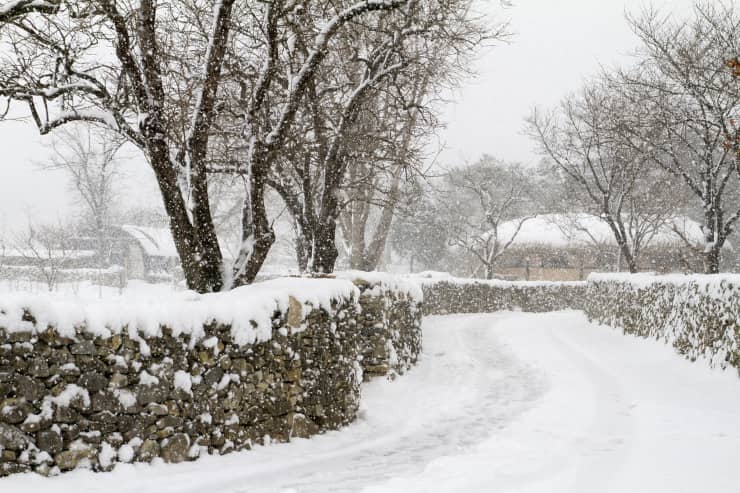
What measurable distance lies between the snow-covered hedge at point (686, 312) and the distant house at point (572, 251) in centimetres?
1749

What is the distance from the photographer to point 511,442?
19.4 feet

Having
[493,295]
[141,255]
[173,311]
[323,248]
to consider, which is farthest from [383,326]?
[141,255]

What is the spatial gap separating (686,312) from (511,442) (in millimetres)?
6540

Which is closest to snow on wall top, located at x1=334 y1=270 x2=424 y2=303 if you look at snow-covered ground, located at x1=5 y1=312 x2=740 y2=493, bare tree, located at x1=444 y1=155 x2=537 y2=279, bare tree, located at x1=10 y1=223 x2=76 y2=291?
snow-covered ground, located at x1=5 y1=312 x2=740 y2=493

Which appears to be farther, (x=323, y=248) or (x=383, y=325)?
(x=323, y=248)

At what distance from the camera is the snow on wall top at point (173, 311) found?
4441 millimetres

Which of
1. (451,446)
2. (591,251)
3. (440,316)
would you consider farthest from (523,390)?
(591,251)

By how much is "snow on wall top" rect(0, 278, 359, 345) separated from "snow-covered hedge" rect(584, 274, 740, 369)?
21.3ft

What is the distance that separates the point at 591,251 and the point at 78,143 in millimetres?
30619

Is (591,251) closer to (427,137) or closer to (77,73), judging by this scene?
(427,137)

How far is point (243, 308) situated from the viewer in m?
5.65

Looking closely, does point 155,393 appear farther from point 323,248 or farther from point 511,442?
point 323,248

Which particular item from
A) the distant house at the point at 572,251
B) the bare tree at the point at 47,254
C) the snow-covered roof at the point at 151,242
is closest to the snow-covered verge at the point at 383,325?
the bare tree at the point at 47,254

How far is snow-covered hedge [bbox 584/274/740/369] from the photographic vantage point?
28.8 ft
